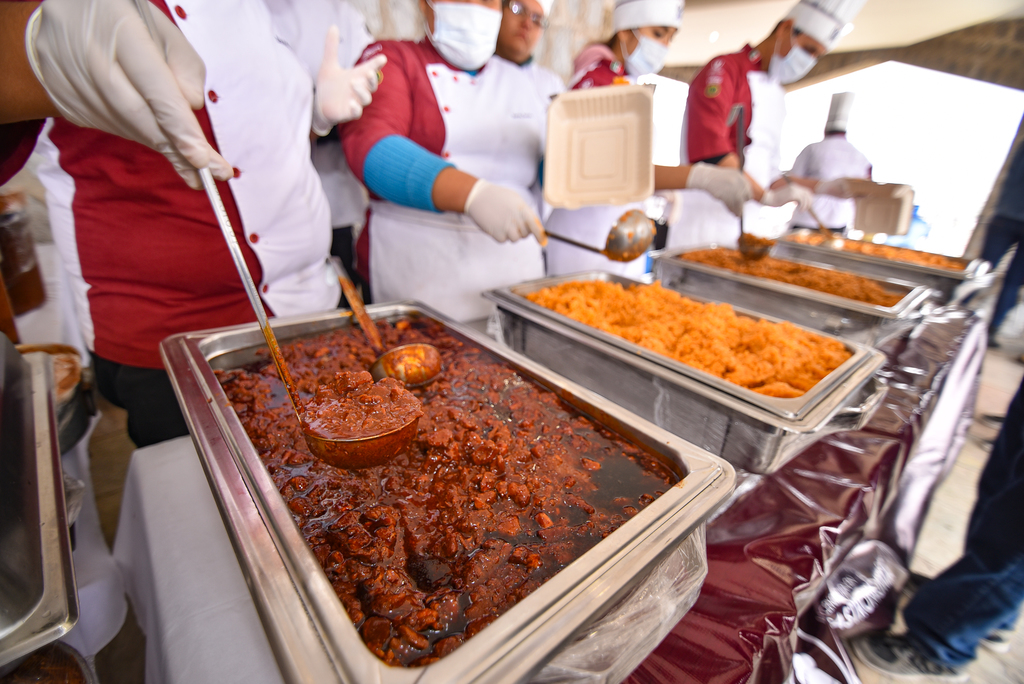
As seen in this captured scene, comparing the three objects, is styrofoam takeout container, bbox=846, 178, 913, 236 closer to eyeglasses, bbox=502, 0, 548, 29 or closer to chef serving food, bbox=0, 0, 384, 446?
eyeglasses, bbox=502, 0, 548, 29

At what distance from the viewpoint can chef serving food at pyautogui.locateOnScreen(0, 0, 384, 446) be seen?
93 centimetres

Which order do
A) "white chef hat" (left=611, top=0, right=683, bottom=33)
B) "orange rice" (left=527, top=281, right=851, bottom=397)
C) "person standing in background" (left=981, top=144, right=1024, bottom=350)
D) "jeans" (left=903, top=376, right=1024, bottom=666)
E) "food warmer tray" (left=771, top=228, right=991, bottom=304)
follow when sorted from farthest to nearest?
"person standing in background" (left=981, top=144, right=1024, bottom=350)
"white chef hat" (left=611, top=0, right=683, bottom=33)
"food warmer tray" (left=771, top=228, right=991, bottom=304)
"jeans" (left=903, top=376, right=1024, bottom=666)
"orange rice" (left=527, top=281, right=851, bottom=397)

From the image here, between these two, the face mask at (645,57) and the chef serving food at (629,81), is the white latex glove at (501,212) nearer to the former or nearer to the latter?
the chef serving food at (629,81)

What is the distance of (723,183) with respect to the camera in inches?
107

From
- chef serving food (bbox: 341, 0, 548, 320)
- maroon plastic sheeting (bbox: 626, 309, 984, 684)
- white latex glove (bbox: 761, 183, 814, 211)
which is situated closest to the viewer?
maroon plastic sheeting (bbox: 626, 309, 984, 684)

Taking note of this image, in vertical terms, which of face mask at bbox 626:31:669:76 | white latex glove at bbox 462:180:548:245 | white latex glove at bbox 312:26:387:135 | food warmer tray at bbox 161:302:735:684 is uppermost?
face mask at bbox 626:31:669:76

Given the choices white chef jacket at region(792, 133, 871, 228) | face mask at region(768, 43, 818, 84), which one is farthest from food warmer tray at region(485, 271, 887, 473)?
white chef jacket at region(792, 133, 871, 228)

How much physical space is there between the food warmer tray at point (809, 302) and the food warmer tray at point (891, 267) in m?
0.52

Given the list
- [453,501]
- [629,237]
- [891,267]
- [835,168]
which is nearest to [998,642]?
[891,267]

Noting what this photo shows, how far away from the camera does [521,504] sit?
29.8 inches

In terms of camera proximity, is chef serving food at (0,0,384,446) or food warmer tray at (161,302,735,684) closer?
food warmer tray at (161,302,735,684)

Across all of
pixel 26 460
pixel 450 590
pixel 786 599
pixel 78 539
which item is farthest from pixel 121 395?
pixel 786 599

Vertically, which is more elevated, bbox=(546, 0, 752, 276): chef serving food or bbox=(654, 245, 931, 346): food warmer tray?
bbox=(546, 0, 752, 276): chef serving food

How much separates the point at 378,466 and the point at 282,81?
1.41 m
